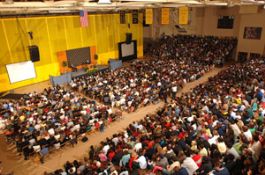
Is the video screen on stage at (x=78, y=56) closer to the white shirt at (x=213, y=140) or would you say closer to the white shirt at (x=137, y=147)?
the white shirt at (x=137, y=147)

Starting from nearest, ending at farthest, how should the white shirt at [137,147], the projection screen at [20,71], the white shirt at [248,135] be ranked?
1. the white shirt at [248,135]
2. the white shirt at [137,147]
3. the projection screen at [20,71]

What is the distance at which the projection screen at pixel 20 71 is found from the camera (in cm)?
1742

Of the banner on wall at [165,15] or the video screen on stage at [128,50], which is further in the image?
the video screen on stage at [128,50]

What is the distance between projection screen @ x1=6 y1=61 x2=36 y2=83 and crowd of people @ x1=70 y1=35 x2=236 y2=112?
3.84m

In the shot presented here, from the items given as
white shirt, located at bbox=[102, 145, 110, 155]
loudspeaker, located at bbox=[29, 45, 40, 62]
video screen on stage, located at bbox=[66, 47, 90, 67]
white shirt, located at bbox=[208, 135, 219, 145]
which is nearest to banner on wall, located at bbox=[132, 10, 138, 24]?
video screen on stage, located at bbox=[66, 47, 90, 67]

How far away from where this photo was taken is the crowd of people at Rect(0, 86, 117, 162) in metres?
9.72

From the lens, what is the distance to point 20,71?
1795 centimetres

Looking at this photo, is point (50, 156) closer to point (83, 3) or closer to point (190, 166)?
point (190, 166)

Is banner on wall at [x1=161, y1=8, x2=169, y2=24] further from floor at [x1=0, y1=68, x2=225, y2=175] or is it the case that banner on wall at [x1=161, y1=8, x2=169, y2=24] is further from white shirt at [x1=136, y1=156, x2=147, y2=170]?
white shirt at [x1=136, y1=156, x2=147, y2=170]

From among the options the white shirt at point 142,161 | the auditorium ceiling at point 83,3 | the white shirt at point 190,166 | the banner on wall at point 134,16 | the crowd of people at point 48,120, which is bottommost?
the crowd of people at point 48,120

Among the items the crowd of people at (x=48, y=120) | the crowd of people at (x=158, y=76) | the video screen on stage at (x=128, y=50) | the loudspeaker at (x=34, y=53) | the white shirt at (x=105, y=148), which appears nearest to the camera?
the white shirt at (x=105, y=148)

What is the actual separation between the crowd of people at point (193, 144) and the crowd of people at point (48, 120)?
1.80 metres

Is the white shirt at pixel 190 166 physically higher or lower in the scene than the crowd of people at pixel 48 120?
higher

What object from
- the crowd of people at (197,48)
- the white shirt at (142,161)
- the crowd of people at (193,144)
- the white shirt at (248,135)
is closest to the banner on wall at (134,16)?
the crowd of people at (197,48)
